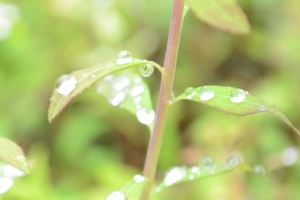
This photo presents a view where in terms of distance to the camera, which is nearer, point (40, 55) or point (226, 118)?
point (226, 118)

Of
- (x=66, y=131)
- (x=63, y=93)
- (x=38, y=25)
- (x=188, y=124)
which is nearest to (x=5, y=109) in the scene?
(x=66, y=131)

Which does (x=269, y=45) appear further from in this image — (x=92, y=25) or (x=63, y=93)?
(x=63, y=93)

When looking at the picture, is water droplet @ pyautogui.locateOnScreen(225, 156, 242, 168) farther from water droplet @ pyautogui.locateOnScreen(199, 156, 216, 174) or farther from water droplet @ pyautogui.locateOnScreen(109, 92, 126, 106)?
water droplet @ pyautogui.locateOnScreen(109, 92, 126, 106)

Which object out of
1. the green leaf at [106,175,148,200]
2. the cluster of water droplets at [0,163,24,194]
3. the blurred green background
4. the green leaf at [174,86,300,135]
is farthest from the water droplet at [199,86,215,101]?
the blurred green background

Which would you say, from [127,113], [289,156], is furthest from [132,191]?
[127,113]

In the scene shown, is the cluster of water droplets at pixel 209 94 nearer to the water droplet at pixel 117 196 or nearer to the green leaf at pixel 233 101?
the green leaf at pixel 233 101

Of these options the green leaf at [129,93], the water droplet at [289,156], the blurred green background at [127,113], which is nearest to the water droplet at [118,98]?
the green leaf at [129,93]

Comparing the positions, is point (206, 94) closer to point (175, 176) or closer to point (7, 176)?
point (175, 176)
